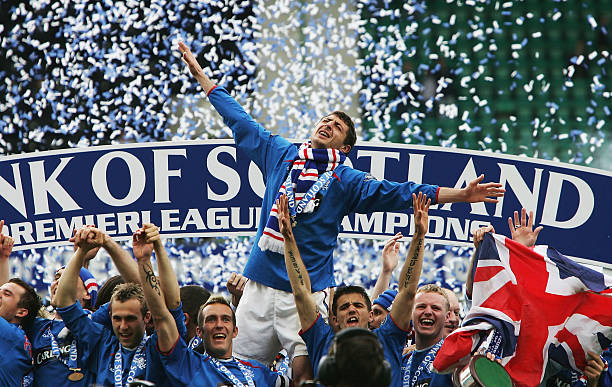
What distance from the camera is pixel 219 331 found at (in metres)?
3.40

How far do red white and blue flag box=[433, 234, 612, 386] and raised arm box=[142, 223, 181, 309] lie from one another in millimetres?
1039

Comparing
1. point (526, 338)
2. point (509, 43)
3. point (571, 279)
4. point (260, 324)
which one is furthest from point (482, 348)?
point (509, 43)

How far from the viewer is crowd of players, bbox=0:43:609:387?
126 inches

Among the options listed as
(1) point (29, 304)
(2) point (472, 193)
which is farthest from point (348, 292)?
(1) point (29, 304)

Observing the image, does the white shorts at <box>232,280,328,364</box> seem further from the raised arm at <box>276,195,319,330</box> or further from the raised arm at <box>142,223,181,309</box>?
the raised arm at <box>142,223,181,309</box>

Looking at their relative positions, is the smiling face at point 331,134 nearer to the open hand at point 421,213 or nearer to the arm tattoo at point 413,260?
the open hand at point 421,213

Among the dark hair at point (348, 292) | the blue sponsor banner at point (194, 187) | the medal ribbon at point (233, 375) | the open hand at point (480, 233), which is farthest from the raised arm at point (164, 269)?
the blue sponsor banner at point (194, 187)

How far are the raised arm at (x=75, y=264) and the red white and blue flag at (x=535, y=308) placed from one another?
1363mm

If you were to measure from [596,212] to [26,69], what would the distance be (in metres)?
4.04

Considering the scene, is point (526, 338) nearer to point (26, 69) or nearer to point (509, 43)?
point (509, 43)

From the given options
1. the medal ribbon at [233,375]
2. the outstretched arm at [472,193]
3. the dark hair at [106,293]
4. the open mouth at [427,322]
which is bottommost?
the medal ribbon at [233,375]

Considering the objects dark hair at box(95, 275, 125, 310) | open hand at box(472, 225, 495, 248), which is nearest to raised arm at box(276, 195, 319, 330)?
open hand at box(472, 225, 495, 248)

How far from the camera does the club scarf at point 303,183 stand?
3.40 m

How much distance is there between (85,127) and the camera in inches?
243
